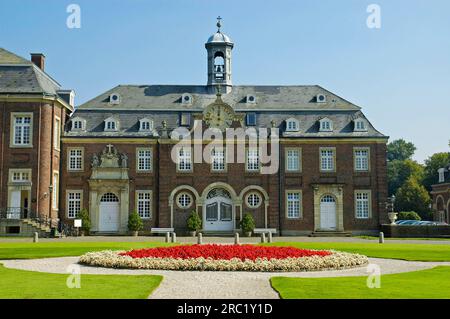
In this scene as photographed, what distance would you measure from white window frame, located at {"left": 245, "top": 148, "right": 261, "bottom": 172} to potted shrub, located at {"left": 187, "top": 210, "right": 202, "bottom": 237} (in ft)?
16.7

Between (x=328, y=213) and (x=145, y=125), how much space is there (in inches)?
569

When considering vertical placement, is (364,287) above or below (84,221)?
below

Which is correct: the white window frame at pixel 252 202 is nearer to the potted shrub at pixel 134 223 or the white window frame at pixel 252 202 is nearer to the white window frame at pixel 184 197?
the white window frame at pixel 184 197

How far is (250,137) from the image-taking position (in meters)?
41.4

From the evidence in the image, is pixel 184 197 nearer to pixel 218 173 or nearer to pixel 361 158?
pixel 218 173

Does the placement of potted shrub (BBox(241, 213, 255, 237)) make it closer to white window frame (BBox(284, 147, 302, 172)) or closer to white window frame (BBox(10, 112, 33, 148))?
white window frame (BBox(284, 147, 302, 172))

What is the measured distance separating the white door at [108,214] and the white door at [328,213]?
1435 centimetres

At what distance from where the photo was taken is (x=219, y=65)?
45.3 m

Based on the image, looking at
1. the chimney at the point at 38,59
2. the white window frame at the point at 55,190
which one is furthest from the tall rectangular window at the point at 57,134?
the chimney at the point at 38,59

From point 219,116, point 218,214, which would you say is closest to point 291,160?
point 219,116

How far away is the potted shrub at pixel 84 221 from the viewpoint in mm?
39531

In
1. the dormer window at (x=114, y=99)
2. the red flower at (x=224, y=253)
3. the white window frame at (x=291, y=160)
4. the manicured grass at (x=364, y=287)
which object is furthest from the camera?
the dormer window at (x=114, y=99)

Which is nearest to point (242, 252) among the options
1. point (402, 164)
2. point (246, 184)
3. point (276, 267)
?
point (276, 267)

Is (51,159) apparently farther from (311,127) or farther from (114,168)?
(311,127)
